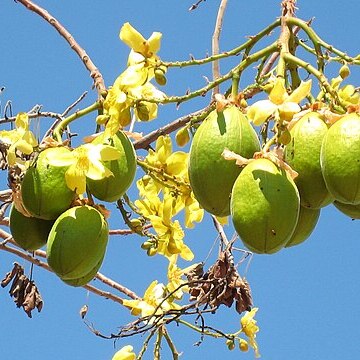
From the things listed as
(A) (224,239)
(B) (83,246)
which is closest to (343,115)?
(B) (83,246)

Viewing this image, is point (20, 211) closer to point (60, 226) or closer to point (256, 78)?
point (60, 226)

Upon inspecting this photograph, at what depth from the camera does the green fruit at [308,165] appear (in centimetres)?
136

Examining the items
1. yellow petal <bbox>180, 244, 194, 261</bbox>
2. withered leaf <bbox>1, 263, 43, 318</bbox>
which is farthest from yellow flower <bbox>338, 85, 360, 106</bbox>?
withered leaf <bbox>1, 263, 43, 318</bbox>

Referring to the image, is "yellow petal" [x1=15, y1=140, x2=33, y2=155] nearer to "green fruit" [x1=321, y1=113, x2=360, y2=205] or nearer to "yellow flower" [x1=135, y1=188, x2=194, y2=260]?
"yellow flower" [x1=135, y1=188, x2=194, y2=260]

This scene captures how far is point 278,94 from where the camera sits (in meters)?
1.38

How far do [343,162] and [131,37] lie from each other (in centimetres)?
66

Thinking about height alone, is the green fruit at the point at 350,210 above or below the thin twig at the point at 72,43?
below

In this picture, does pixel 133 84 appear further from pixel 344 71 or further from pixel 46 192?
pixel 344 71

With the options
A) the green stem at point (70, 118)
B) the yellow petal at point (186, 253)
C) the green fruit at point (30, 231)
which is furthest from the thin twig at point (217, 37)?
the yellow petal at point (186, 253)

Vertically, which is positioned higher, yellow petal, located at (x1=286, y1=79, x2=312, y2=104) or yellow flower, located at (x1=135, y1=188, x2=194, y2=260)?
yellow flower, located at (x1=135, y1=188, x2=194, y2=260)

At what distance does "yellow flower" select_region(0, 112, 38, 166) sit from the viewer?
179 centimetres

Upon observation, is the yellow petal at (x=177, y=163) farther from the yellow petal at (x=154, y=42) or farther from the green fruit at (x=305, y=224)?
the green fruit at (x=305, y=224)

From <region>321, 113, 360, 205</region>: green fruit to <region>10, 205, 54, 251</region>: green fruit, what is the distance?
1.96ft

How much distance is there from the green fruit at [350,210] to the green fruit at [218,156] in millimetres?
167
